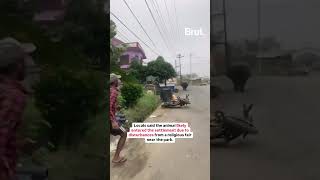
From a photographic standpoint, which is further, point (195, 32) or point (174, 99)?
point (174, 99)

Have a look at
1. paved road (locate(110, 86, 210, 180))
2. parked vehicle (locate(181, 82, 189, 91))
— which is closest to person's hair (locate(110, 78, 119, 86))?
paved road (locate(110, 86, 210, 180))

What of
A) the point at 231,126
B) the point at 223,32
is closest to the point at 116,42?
the point at 223,32

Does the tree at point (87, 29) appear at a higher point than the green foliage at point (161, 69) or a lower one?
higher

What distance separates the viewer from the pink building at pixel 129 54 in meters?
3.79

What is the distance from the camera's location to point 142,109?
3.81 meters

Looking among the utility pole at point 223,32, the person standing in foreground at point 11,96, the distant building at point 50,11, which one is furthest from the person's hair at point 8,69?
the utility pole at point 223,32

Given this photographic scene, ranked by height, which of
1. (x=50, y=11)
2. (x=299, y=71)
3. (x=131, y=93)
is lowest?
(x=131, y=93)

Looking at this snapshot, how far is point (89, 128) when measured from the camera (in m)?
3.85

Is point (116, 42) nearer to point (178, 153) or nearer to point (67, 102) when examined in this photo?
point (67, 102)

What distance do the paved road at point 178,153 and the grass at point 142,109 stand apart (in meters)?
0.05

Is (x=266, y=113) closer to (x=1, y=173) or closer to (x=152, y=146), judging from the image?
(x=152, y=146)

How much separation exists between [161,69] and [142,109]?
0.96 feet

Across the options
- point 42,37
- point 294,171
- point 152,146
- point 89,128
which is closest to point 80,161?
point 89,128

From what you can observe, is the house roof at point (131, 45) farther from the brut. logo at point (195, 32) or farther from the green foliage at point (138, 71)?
the brut. logo at point (195, 32)
